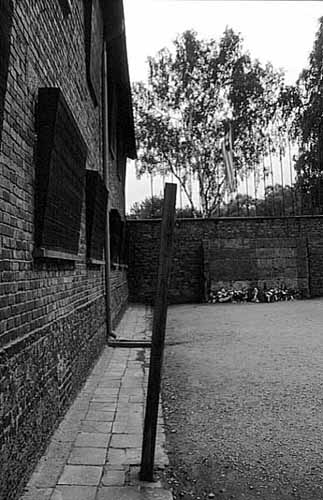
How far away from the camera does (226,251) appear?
16547 millimetres

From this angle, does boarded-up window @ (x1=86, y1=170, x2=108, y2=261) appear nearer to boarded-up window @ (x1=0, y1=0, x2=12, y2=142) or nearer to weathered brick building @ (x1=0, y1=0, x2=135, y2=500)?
weathered brick building @ (x1=0, y1=0, x2=135, y2=500)

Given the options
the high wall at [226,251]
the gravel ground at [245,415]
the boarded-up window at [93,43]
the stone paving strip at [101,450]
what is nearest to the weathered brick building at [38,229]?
the stone paving strip at [101,450]

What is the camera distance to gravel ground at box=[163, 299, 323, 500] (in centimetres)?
288

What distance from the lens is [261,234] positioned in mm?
16781

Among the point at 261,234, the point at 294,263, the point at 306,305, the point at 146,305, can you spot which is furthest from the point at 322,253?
the point at 146,305

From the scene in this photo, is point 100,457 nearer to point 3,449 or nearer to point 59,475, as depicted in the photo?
point 59,475

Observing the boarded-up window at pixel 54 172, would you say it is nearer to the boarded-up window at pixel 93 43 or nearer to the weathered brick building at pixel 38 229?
the weathered brick building at pixel 38 229

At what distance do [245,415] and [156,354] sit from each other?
168cm

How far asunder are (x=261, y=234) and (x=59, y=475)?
1458 cm

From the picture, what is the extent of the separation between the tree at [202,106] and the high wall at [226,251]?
1006 centimetres

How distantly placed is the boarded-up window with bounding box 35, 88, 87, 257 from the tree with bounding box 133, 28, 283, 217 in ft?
75.0

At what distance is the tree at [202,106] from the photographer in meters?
26.5

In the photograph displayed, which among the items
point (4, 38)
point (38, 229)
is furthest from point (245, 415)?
point (4, 38)

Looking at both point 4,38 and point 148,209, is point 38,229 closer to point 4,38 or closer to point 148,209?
point 4,38
